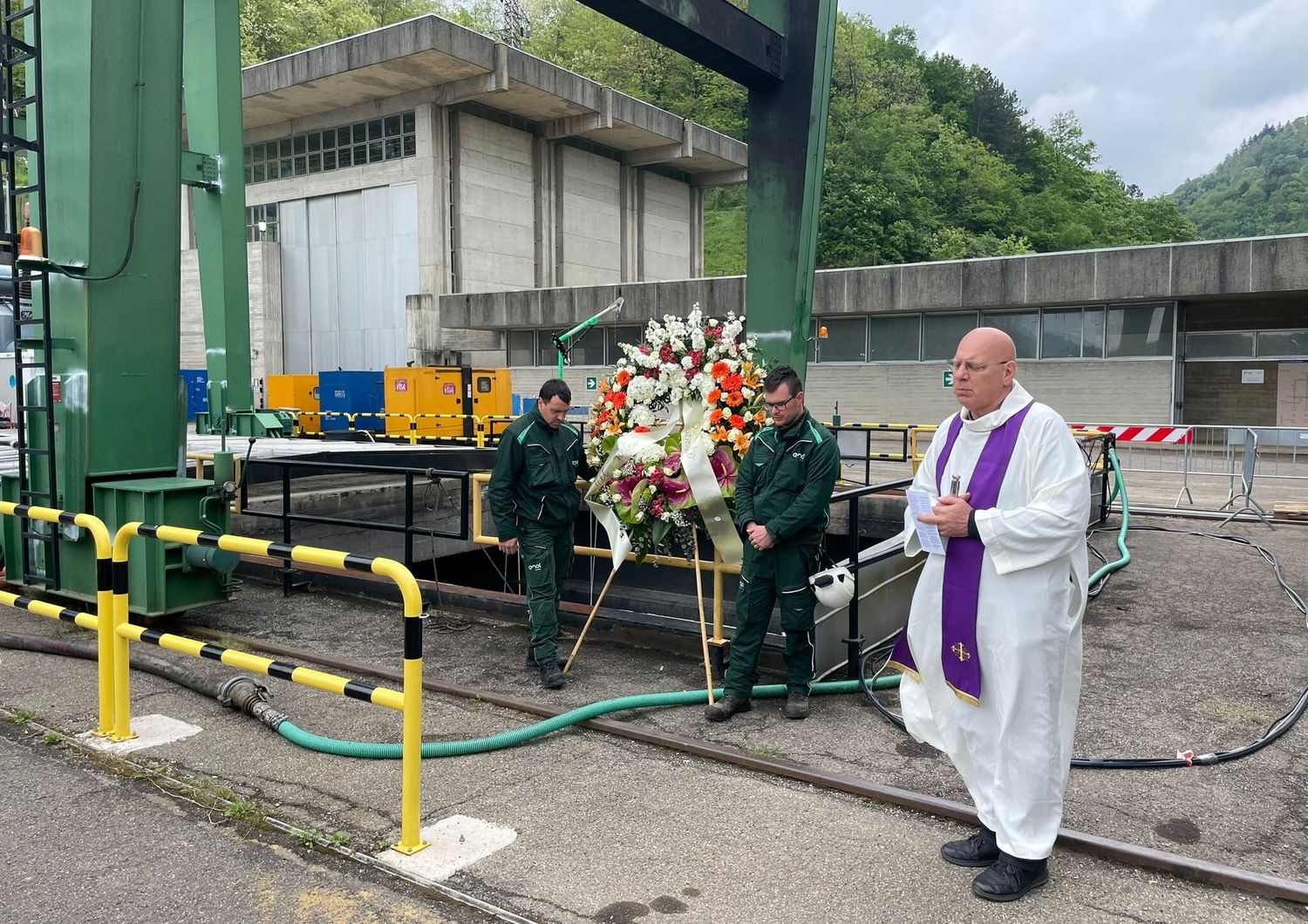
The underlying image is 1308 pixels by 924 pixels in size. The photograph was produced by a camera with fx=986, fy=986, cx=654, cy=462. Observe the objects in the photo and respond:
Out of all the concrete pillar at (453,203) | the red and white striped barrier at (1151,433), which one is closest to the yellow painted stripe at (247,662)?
the red and white striped barrier at (1151,433)

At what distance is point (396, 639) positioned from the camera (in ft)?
24.4

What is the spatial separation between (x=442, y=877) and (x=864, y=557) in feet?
12.3

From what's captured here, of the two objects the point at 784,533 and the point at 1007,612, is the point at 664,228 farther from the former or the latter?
the point at 1007,612

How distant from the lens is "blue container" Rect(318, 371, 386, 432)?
27.3 metres

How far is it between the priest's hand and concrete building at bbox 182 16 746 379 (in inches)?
1221

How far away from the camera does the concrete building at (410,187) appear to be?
33500mm

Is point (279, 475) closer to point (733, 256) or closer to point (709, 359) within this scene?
point (709, 359)

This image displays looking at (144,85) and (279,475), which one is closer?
(144,85)

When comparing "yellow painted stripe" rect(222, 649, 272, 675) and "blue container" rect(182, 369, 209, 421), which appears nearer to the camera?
"yellow painted stripe" rect(222, 649, 272, 675)

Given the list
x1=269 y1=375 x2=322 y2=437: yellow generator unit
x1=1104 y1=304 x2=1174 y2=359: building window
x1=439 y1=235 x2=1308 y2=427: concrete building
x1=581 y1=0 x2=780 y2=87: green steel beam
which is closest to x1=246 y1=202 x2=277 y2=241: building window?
x1=269 y1=375 x2=322 y2=437: yellow generator unit

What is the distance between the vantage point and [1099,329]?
25.5 meters

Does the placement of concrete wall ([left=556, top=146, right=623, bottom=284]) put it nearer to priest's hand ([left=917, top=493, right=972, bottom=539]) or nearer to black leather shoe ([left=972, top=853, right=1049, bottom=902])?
priest's hand ([left=917, top=493, right=972, bottom=539])

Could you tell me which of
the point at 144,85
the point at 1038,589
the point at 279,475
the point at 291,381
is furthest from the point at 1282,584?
the point at 291,381

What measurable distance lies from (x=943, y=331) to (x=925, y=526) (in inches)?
968
